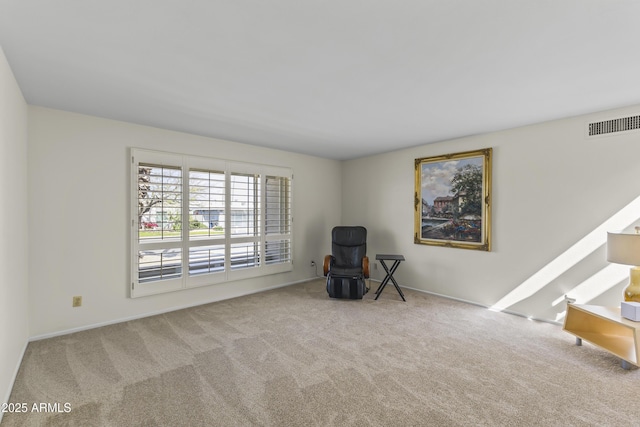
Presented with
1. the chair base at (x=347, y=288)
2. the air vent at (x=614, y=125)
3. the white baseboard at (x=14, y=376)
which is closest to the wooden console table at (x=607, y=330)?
the air vent at (x=614, y=125)

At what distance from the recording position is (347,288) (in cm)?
436

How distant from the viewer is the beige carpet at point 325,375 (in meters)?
1.91

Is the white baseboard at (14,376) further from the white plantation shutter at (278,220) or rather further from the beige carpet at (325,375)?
the white plantation shutter at (278,220)

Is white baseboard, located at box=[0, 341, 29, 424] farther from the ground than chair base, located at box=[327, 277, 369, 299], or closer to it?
closer to it

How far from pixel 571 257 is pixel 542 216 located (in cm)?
55

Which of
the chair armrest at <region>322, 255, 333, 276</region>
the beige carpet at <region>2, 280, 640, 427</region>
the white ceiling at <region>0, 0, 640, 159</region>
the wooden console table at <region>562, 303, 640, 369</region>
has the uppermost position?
the white ceiling at <region>0, 0, 640, 159</region>

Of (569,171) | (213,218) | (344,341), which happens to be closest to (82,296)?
(213,218)

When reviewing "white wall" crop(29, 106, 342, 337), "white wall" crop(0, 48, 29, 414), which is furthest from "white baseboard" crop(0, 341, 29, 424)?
"white wall" crop(29, 106, 342, 337)

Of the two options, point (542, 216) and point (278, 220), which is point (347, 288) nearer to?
point (278, 220)

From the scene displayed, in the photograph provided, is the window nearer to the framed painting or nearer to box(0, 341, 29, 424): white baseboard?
box(0, 341, 29, 424): white baseboard

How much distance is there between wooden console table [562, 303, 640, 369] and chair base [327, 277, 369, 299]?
2352 millimetres

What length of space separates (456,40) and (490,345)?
276 cm

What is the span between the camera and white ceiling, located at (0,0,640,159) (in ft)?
5.25

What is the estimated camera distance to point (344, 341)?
2990mm
